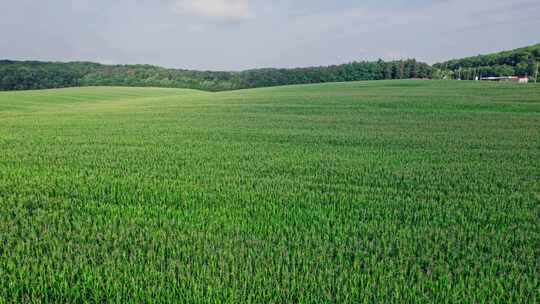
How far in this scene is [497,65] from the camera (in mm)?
112625

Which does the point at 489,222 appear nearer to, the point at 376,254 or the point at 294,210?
the point at 376,254

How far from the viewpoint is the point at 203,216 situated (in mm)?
6082

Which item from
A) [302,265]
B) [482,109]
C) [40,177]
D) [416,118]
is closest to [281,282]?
[302,265]

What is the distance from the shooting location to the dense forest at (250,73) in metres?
96.0

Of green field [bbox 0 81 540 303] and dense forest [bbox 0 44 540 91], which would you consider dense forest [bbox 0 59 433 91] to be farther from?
green field [bbox 0 81 540 303]

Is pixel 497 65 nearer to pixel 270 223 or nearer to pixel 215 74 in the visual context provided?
A: pixel 215 74

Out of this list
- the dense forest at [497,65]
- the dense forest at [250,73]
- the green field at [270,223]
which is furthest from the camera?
the dense forest at [497,65]

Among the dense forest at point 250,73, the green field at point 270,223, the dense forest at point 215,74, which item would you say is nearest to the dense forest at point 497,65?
the dense forest at point 250,73

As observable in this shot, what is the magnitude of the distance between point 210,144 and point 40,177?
6175 mm

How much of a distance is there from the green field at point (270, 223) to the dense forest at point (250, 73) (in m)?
87.8

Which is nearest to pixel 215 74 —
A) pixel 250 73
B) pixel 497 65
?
pixel 250 73

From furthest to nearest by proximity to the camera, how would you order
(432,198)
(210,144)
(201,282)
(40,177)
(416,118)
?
(416,118), (210,144), (40,177), (432,198), (201,282)

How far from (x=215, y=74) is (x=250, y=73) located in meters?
10.7

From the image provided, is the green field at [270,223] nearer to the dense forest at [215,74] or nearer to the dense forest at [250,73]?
the dense forest at [215,74]
